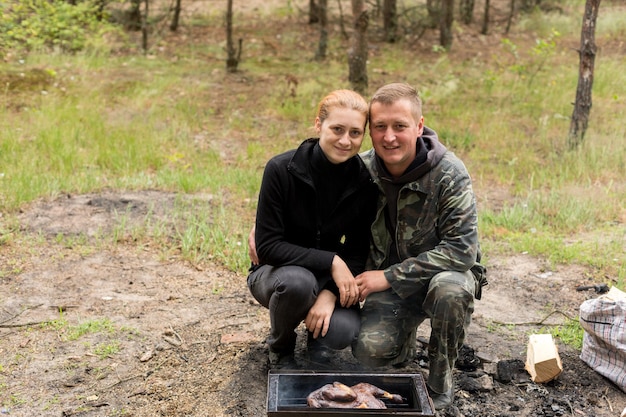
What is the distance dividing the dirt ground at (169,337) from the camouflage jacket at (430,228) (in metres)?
0.56

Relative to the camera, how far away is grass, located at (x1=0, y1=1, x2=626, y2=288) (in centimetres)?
617

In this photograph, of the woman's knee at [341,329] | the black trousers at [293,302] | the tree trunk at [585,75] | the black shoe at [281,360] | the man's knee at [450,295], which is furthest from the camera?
the tree trunk at [585,75]

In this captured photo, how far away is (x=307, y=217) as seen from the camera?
3.56m

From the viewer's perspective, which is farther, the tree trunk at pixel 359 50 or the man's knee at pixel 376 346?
the tree trunk at pixel 359 50

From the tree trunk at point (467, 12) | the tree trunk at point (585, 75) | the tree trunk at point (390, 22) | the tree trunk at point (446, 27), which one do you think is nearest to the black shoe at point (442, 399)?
the tree trunk at point (585, 75)

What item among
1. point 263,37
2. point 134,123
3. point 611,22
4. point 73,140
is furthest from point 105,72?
point 611,22

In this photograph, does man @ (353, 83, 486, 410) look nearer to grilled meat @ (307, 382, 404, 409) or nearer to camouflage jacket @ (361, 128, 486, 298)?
camouflage jacket @ (361, 128, 486, 298)

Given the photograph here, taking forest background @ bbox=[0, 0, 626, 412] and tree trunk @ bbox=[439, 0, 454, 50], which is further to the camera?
tree trunk @ bbox=[439, 0, 454, 50]

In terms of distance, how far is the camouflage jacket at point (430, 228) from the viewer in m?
3.40

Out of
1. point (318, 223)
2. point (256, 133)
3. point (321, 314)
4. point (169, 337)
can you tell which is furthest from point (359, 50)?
point (321, 314)

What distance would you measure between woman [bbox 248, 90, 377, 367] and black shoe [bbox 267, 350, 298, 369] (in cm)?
23

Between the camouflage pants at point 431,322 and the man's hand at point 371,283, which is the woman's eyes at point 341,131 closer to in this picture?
the man's hand at point 371,283

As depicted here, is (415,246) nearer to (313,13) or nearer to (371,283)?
(371,283)

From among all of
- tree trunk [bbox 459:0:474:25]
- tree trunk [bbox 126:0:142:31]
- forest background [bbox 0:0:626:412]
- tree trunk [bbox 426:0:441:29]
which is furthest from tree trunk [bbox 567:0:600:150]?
tree trunk [bbox 126:0:142:31]
